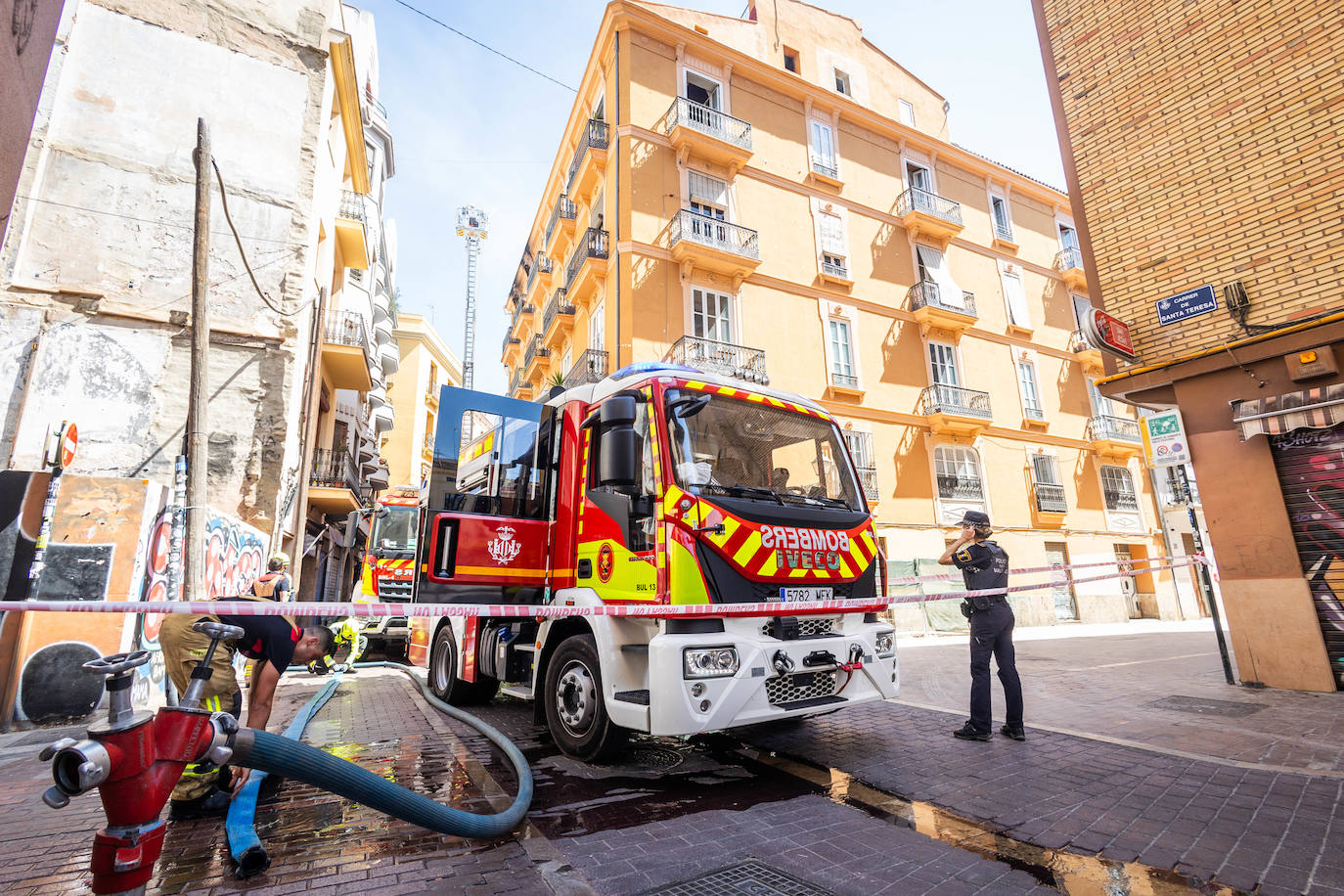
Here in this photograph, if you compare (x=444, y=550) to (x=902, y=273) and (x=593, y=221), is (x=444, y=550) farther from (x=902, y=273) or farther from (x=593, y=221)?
(x=902, y=273)

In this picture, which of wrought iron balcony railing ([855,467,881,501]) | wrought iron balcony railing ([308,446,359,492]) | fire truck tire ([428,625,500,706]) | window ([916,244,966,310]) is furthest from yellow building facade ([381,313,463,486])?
fire truck tire ([428,625,500,706])

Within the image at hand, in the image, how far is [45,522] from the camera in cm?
668

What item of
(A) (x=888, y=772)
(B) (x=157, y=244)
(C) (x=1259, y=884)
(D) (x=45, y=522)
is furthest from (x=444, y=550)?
(B) (x=157, y=244)

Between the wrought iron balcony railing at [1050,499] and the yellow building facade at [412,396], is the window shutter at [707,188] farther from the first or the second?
the yellow building facade at [412,396]

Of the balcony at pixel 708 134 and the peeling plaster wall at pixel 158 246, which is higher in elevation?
the balcony at pixel 708 134

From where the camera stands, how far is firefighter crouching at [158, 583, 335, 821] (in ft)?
12.2

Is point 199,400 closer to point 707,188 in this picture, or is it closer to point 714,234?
point 714,234

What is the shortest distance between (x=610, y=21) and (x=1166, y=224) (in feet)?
53.1

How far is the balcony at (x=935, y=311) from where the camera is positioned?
20.8 metres

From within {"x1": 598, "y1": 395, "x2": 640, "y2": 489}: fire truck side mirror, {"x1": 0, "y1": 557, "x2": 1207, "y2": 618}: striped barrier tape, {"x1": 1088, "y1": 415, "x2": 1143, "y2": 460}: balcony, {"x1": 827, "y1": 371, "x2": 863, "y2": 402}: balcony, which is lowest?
{"x1": 0, "y1": 557, "x2": 1207, "y2": 618}: striped barrier tape

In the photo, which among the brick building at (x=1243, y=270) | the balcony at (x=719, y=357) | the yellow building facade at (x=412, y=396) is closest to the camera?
the brick building at (x=1243, y=270)

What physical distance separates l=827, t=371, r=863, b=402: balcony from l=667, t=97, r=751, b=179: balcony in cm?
700

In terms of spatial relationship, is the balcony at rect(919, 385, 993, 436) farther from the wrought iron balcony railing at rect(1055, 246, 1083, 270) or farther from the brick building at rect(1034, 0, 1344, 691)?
the brick building at rect(1034, 0, 1344, 691)

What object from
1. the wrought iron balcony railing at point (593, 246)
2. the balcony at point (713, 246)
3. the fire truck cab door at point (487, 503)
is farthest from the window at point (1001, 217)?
the fire truck cab door at point (487, 503)
